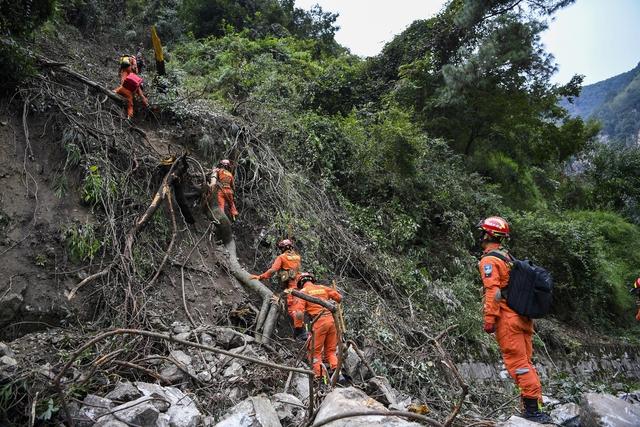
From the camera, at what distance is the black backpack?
152 inches

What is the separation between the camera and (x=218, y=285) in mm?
6168

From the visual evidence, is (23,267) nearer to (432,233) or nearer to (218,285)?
A: (218,285)

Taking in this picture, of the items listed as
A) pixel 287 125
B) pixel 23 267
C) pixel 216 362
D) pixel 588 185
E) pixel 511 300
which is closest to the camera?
pixel 511 300

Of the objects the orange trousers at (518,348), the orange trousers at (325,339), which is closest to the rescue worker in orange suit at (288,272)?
the orange trousers at (325,339)

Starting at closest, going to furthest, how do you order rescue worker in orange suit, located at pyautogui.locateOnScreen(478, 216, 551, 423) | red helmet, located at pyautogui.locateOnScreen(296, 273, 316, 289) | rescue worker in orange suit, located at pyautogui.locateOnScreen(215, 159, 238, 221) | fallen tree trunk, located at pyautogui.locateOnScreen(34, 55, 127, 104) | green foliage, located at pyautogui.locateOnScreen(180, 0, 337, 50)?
rescue worker in orange suit, located at pyautogui.locateOnScreen(478, 216, 551, 423), red helmet, located at pyautogui.locateOnScreen(296, 273, 316, 289), fallen tree trunk, located at pyautogui.locateOnScreen(34, 55, 127, 104), rescue worker in orange suit, located at pyautogui.locateOnScreen(215, 159, 238, 221), green foliage, located at pyautogui.locateOnScreen(180, 0, 337, 50)

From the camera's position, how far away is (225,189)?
289 inches

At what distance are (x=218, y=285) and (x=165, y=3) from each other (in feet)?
50.4

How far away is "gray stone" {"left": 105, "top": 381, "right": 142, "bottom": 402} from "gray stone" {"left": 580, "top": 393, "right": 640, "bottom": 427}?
3118mm

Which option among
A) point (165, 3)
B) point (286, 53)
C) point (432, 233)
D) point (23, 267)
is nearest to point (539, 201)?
point (432, 233)

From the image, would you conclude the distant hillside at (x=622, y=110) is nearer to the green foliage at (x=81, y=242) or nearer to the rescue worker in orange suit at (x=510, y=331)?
the rescue worker in orange suit at (x=510, y=331)

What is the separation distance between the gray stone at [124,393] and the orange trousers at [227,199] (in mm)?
4084

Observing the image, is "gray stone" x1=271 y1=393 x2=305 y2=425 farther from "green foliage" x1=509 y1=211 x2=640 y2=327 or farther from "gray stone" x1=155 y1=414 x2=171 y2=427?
"green foliage" x1=509 y1=211 x2=640 y2=327

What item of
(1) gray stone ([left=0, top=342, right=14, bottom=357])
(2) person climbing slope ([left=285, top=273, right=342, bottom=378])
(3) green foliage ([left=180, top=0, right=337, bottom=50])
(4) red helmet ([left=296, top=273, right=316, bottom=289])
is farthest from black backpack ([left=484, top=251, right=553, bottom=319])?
(3) green foliage ([left=180, top=0, right=337, bottom=50])

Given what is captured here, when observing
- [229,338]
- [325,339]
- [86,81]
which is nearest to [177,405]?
[229,338]
